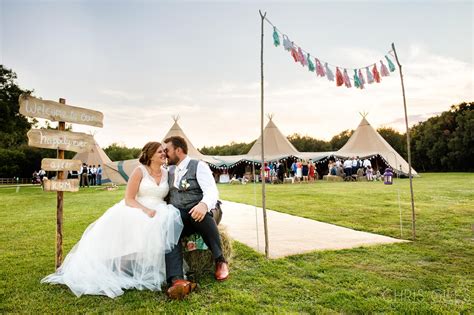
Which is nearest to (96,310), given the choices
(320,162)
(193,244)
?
(193,244)

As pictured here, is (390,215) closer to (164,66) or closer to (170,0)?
(170,0)

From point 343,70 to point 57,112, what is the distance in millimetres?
4852

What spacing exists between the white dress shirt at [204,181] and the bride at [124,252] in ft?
1.03

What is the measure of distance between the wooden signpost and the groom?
1.01 metres

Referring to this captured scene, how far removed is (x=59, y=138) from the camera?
3436 millimetres

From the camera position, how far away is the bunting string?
5.18m

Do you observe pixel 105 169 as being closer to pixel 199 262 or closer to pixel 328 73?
pixel 328 73

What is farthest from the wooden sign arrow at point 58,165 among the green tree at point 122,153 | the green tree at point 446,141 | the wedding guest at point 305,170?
the green tree at point 446,141

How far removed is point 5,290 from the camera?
290 centimetres

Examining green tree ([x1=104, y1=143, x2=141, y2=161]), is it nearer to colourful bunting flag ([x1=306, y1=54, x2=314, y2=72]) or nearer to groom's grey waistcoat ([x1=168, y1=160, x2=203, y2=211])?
colourful bunting flag ([x1=306, y1=54, x2=314, y2=72])

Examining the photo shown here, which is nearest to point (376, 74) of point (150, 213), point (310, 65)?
point (310, 65)

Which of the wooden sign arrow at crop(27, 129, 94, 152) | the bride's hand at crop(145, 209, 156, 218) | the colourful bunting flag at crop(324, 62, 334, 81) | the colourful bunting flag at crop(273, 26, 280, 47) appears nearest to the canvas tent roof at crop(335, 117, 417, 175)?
the colourful bunting flag at crop(324, 62, 334, 81)

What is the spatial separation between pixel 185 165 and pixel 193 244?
2.69 feet

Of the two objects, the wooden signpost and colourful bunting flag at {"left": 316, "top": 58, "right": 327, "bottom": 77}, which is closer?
the wooden signpost
